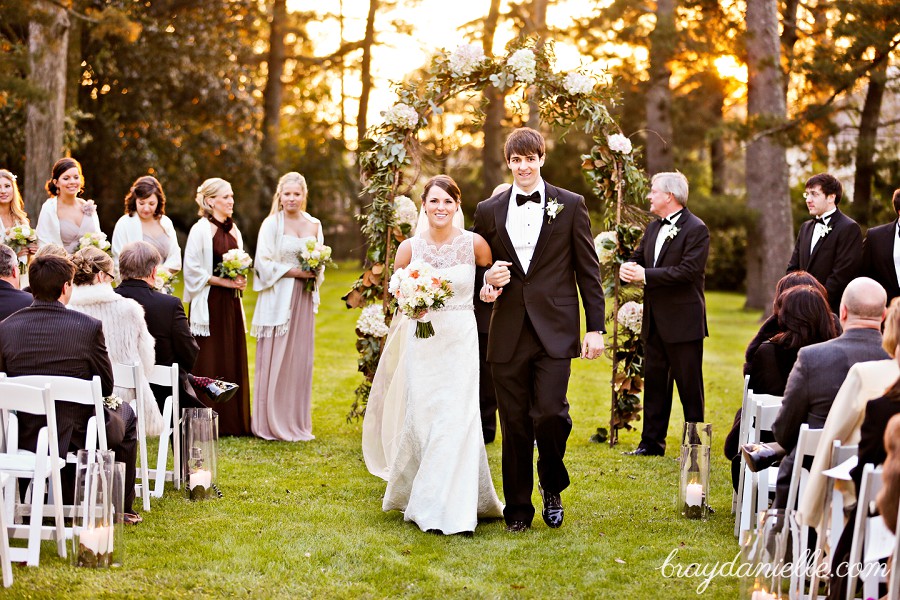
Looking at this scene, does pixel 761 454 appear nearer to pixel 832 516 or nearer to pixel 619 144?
pixel 832 516

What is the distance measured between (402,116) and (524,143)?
317cm

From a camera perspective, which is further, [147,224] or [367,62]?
[367,62]

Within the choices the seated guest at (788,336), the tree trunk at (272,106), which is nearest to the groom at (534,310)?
the seated guest at (788,336)

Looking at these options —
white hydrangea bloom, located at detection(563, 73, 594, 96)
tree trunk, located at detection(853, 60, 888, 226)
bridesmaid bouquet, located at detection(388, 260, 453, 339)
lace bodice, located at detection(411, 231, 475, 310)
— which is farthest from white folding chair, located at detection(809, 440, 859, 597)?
tree trunk, located at detection(853, 60, 888, 226)

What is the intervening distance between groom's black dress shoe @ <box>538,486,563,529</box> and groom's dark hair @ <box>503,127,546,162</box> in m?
2.03

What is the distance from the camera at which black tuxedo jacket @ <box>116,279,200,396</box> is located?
711cm

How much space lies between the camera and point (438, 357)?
611 cm

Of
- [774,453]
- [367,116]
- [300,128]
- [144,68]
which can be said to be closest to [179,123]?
[144,68]

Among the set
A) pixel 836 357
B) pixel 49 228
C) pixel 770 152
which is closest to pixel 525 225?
pixel 836 357

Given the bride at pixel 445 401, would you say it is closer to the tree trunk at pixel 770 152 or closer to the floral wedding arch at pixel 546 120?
the floral wedding arch at pixel 546 120

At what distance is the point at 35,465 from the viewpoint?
5.10 metres

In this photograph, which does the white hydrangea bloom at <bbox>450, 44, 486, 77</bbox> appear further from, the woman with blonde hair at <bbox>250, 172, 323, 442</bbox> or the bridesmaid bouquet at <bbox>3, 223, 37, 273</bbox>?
the bridesmaid bouquet at <bbox>3, 223, 37, 273</bbox>

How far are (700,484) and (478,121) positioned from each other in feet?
12.3

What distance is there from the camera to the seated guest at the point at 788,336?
579 cm
